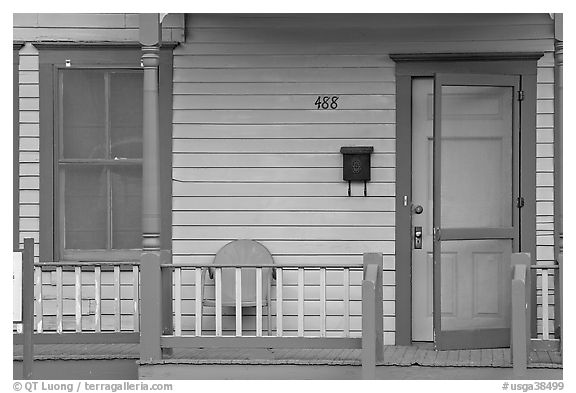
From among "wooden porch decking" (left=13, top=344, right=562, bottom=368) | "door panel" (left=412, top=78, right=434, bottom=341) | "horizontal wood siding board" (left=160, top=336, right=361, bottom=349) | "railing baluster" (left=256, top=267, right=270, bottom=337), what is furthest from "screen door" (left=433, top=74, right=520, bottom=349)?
"railing baluster" (left=256, top=267, right=270, bottom=337)

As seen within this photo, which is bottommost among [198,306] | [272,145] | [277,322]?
[277,322]

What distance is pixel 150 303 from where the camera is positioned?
22.6 feet

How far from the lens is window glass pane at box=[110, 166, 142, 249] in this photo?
820 centimetres

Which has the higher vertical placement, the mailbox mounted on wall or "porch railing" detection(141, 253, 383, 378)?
the mailbox mounted on wall

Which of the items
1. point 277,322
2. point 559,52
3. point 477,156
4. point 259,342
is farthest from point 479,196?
point 259,342

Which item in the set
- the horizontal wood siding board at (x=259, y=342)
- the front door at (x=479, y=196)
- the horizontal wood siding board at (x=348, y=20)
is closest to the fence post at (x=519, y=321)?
the horizontal wood siding board at (x=259, y=342)

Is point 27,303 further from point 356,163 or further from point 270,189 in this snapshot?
point 356,163

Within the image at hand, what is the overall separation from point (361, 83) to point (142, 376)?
2.81 m

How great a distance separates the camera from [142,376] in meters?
6.88

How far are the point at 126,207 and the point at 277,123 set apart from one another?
1358mm

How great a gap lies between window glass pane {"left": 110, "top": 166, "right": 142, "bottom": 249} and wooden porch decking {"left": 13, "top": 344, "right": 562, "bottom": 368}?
2.85 feet

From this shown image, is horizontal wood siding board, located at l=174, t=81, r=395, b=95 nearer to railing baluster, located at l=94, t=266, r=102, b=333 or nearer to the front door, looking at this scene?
the front door

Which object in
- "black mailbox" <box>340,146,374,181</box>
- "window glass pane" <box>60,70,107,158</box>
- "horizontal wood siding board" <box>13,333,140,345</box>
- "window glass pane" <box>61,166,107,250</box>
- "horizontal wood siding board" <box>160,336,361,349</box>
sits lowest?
"horizontal wood siding board" <box>13,333,140,345</box>

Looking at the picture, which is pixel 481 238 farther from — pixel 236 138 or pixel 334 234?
pixel 236 138
